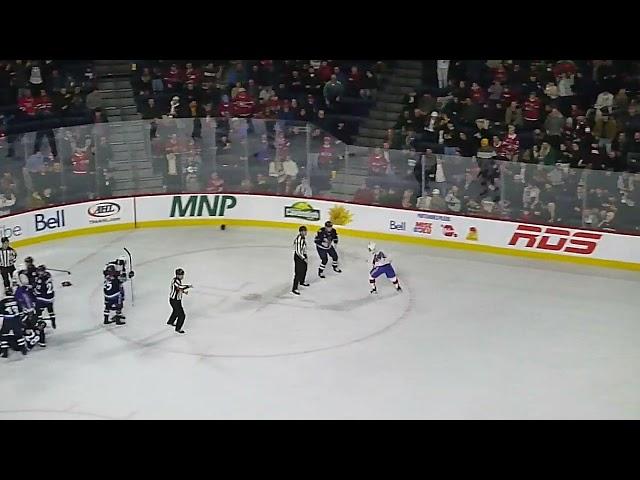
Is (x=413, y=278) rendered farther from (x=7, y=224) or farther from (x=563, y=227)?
(x=7, y=224)

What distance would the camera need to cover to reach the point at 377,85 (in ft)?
74.7

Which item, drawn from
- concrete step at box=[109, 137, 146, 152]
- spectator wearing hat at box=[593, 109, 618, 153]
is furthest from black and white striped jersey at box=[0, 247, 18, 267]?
spectator wearing hat at box=[593, 109, 618, 153]

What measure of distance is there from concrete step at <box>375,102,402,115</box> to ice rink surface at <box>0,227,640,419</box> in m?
3.93

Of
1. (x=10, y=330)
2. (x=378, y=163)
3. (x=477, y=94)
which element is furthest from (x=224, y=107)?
(x=10, y=330)

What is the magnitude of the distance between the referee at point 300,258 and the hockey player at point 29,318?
13.4 ft

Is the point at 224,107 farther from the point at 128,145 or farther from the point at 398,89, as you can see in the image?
the point at 398,89

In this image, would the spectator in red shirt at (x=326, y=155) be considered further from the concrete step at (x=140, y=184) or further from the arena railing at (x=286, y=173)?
the concrete step at (x=140, y=184)

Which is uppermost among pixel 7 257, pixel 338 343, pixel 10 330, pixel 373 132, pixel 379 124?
pixel 379 124

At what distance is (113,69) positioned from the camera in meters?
23.3

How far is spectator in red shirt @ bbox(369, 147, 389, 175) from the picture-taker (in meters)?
20.0

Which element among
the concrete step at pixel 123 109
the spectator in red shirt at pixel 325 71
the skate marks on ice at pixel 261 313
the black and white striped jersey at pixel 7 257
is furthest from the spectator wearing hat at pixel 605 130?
the black and white striped jersey at pixel 7 257

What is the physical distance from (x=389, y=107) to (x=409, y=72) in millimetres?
956

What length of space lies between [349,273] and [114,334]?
447 centimetres
